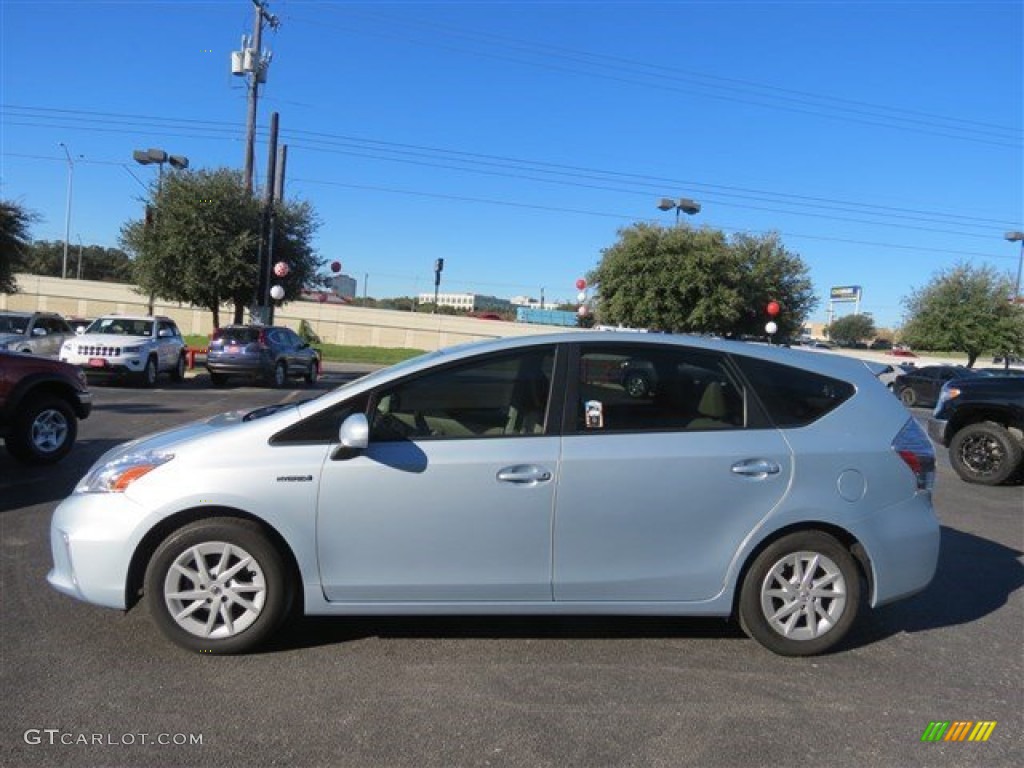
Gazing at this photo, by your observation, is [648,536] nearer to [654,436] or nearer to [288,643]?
[654,436]

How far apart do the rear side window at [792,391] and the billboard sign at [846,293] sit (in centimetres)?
10948

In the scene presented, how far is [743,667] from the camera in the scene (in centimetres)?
402

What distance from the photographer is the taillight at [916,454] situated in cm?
422

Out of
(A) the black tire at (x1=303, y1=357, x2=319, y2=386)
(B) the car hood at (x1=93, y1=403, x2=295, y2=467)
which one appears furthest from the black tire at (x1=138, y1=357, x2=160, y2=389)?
(B) the car hood at (x1=93, y1=403, x2=295, y2=467)

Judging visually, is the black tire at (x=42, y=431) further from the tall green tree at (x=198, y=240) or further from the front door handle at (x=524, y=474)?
the tall green tree at (x=198, y=240)

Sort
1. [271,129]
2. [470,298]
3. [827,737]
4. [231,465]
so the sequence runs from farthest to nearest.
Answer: [470,298], [271,129], [231,465], [827,737]

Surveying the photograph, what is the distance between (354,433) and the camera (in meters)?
3.73

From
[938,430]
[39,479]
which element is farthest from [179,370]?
[938,430]

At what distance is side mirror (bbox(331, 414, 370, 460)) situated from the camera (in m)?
3.73

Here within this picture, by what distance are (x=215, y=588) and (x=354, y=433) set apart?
3.37ft

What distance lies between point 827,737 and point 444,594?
181 cm

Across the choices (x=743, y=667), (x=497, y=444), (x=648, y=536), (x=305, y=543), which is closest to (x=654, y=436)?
(x=648, y=536)

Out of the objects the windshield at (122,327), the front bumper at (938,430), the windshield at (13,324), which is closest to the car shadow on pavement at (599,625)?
the front bumper at (938,430)

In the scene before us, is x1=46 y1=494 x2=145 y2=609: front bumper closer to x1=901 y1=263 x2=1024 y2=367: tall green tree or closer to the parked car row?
the parked car row
